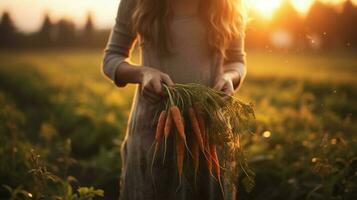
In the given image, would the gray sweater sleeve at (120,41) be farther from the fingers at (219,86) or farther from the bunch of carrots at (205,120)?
the fingers at (219,86)

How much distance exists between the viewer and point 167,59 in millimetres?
2400

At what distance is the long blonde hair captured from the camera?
234 centimetres

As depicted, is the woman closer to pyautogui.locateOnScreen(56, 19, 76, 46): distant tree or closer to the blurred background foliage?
the blurred background foliage

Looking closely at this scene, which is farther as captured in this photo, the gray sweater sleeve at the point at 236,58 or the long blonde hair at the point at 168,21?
the gray sweater sleeve at the point at 236,58

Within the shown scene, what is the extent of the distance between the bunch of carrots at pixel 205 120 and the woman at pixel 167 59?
15cm

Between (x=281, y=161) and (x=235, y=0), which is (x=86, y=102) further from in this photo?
(x=235, y=0)

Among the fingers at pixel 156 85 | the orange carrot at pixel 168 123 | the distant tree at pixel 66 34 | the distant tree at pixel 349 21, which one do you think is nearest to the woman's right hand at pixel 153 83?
the fingers at pixel 156 85

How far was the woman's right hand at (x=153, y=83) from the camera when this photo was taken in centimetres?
213

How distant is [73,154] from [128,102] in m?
2.37

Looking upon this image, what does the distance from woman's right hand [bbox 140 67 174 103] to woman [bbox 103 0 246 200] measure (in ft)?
0.29

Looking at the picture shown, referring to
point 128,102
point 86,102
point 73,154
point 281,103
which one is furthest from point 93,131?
point 281,103

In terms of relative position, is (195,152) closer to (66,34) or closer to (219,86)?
(219,86)

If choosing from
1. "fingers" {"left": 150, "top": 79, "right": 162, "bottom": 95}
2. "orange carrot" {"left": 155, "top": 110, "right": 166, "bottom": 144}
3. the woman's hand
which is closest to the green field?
"orange carrot" {"left": 155, "top": 110, "right": 166, "bottom": 144}

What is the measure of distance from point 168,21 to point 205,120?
0.59 metres
